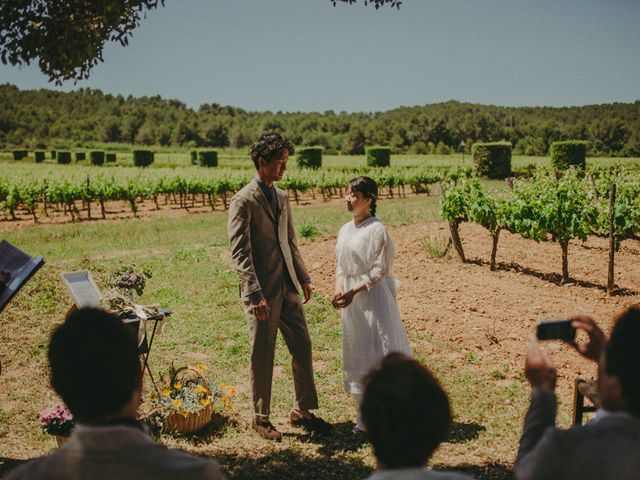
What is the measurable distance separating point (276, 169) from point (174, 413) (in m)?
2.06

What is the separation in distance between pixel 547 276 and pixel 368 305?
6429 mm

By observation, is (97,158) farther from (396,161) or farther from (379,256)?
(379,256)

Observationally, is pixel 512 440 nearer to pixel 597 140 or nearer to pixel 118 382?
pixel 118 382

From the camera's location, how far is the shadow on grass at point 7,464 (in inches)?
151

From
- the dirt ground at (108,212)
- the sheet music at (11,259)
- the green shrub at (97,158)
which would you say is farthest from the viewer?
the green shrub at (97,158)

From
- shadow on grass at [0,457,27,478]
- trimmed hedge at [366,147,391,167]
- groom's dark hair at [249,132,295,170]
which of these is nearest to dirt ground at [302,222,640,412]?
groom's dark hair at [249,132,295,170]

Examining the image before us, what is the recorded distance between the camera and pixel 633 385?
1628 mm

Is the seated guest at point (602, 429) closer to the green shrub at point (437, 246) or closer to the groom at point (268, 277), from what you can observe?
the groom at point (268, 277)

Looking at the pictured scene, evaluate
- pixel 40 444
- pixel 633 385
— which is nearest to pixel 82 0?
pixel 40 444

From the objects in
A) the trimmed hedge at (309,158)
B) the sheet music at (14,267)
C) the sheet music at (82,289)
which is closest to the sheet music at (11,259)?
the sheet music at (14,267)

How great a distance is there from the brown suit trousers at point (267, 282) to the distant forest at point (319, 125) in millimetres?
60345

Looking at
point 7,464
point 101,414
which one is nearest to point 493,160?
point 7,464

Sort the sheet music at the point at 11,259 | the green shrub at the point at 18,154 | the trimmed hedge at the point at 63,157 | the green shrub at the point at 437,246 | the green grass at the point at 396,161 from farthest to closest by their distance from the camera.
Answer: the green shrub at the point at 18,154
the trimmed hedge at the point at 63,157
the green grass at the point at 396,161
the green shrub at the point at 437,246
the sheet music at the point at 11,259

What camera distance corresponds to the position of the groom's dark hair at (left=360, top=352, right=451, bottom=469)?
145 cm
